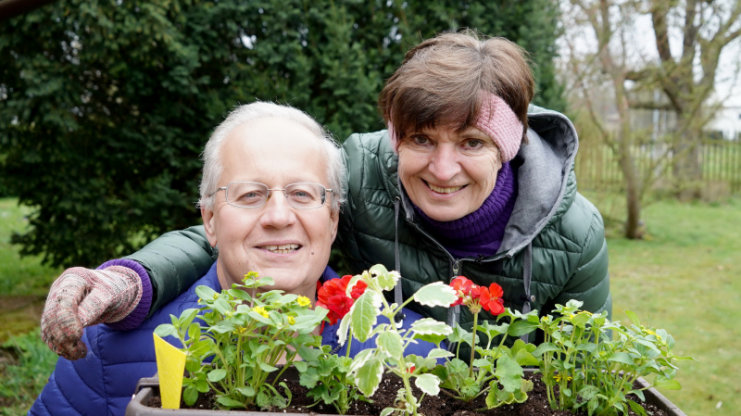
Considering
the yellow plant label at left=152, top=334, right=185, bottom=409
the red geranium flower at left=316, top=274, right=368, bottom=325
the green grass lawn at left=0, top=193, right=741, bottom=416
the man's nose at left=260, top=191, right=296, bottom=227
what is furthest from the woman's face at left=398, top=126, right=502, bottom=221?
the green grass lawn at left=0, top=193, right=741, bottom=416

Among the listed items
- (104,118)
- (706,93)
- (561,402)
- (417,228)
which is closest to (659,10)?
(706,93)

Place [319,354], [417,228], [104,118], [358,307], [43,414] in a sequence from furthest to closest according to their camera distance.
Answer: [104,118]
[417,228]
[43,414]
[319,354]
[358,307]

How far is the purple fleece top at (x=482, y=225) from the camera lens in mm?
1963

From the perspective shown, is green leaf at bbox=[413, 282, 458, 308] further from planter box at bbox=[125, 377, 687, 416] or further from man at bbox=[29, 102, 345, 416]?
man at bbox=[29, 102, 345, 416]

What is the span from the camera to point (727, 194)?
1270 cm

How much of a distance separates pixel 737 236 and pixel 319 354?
31.7 feet

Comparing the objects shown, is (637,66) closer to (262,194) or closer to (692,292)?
(692,292)

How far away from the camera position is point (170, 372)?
105 centimetres

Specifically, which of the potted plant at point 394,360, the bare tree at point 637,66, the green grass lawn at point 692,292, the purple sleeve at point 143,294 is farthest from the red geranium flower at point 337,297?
the bare tree at point 637,66

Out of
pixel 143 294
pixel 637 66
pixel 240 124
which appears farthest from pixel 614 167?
pixel 143 294

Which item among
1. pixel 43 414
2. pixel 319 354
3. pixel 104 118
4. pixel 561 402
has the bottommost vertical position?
pixel 43 414

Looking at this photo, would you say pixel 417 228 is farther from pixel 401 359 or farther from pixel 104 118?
pixel 104 118

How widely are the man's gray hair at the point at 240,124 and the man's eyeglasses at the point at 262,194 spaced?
111 millimetres

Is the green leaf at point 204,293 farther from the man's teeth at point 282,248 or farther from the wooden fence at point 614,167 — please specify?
the wooden fence at point 614,167
